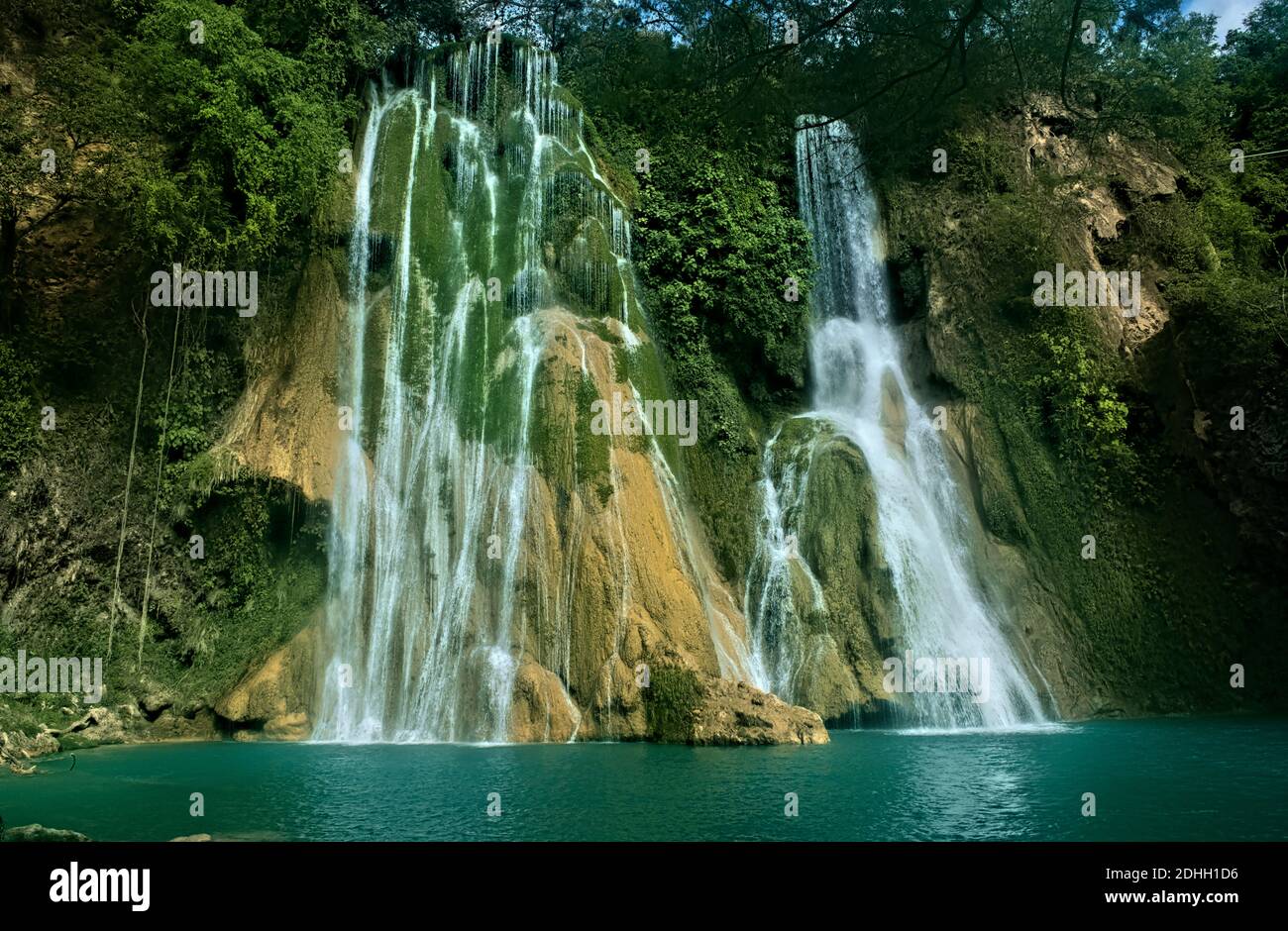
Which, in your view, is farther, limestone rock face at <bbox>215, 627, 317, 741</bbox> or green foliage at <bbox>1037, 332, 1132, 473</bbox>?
green foliage at <bbox>1037, 332, 1132, 473</bbox>

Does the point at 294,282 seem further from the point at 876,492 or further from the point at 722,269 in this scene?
the point at 876,492

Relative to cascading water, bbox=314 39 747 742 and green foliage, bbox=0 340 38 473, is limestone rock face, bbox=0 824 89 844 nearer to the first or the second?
cascading water, bbox=314 39 747 742

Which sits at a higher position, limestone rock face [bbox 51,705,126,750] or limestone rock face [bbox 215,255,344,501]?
limestone rock face [bbox 215,255,344,501]

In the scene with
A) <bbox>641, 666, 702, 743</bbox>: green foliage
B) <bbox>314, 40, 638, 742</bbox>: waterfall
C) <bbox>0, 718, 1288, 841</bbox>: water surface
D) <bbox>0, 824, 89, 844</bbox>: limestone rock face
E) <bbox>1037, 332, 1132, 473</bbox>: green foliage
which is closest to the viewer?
<bbox>0, 824, 89, 844</bbox>: limestone rock face

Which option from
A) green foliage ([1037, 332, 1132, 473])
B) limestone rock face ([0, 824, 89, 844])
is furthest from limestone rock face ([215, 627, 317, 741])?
green foliage ([1037, 332, 1132, 473])

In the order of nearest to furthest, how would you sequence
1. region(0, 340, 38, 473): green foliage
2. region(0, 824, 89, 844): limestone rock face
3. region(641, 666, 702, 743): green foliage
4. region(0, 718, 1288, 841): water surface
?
region(0, 824, 89, 844): limestone rock face → region(0, 718, 1288, 841): water surface → region(641, 666, 702, 743): green foliage → region(0, 340, 38, 473): green foliage

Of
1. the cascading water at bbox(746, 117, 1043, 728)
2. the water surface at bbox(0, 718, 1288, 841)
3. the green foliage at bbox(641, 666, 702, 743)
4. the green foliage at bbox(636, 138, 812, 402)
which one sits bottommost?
the water surface at bbox(0, 718, 1288, 841)
